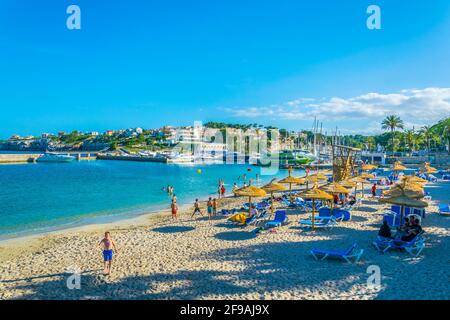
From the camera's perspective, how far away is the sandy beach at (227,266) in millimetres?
8039

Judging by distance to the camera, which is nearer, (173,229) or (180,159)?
(173,229)

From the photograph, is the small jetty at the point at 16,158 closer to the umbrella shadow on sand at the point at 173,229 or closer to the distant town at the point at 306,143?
the distant town at the point at 306,143

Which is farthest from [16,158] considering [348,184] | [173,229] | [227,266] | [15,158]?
[227,266]

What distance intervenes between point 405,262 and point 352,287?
2834 mm

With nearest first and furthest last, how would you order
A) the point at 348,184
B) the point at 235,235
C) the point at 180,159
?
1. the point at 235,235
2. the point at 348,184
3. the point at 180,159

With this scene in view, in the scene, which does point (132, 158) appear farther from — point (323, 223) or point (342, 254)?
point (342, 254)

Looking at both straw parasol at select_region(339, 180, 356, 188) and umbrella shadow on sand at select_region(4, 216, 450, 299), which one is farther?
straw parasol at select_region(339, 180, 356, 188)

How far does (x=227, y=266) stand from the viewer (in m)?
9.84

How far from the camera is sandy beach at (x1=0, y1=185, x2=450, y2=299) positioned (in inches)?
316

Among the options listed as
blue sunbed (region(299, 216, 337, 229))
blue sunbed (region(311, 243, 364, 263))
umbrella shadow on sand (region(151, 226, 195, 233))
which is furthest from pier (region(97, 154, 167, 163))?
blue sunbed (region(311, 243, 364, 263))

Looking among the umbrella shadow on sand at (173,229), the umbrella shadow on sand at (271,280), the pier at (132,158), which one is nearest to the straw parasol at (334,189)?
the umbrella shadow on sand at (271,280)

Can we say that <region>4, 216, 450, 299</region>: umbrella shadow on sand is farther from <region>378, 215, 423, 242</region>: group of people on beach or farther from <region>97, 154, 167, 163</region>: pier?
<region>97, 154, 167, 163</region>: pier
